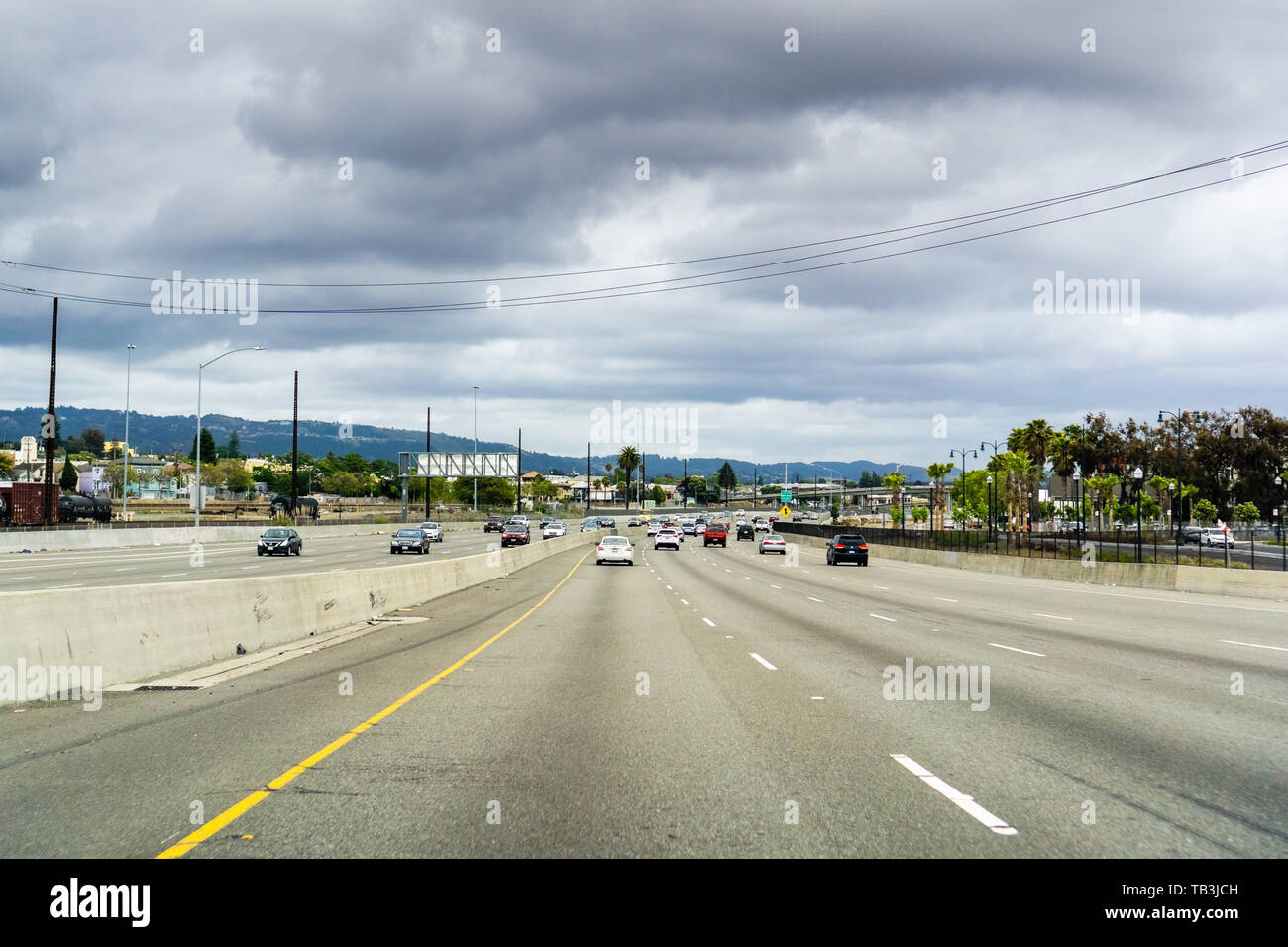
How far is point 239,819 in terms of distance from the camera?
6488 mm

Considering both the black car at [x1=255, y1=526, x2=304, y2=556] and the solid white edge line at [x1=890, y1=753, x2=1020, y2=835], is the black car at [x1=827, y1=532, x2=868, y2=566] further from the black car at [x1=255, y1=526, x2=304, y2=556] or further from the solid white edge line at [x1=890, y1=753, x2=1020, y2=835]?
the solid white edge line at [x1=890, y1=753, x2=1020, y2=835]

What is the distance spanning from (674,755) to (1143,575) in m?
33.1

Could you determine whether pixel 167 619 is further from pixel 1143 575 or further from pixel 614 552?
pixel 614 552

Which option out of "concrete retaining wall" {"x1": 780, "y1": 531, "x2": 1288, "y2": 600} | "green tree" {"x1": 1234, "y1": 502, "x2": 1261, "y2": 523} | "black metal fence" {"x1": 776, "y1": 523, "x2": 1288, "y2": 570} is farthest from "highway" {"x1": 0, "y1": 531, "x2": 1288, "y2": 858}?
"green tree" {"x1": 1234, "y1": 502, "x2": 1261, "y2": 523}

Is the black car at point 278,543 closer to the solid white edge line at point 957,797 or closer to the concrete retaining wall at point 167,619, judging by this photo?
the concrete retaining wall at point 167,619

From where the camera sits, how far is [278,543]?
5156cm

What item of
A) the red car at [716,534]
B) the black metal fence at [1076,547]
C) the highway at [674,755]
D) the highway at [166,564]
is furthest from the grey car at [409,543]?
the highway at [674,755]

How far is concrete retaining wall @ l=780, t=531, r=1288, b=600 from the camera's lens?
32.5 meters

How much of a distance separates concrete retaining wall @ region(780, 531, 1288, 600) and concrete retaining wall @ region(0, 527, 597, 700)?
27502mm

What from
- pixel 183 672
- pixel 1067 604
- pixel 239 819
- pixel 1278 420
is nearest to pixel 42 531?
pixel 183 672

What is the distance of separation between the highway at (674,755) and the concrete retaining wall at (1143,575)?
57.2 ft

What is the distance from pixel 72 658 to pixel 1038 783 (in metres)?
10.4
